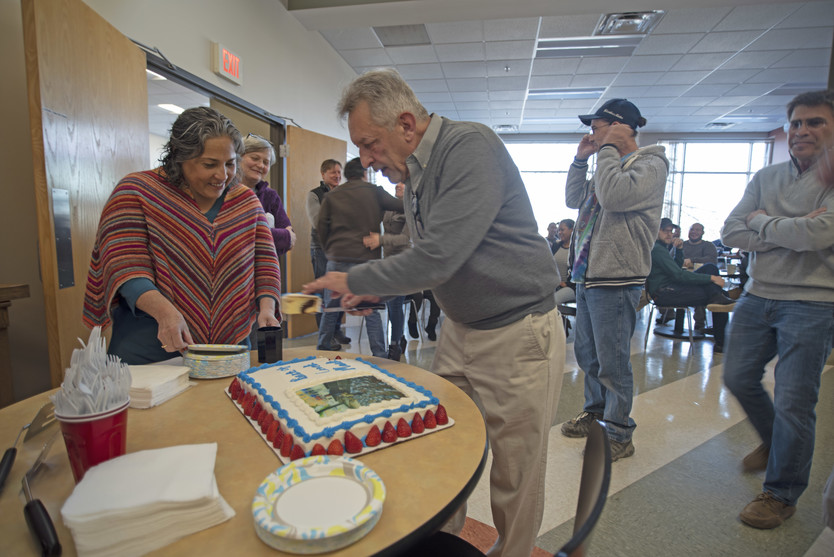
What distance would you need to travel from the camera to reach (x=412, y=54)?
563cm

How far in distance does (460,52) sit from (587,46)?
1520 millimetres

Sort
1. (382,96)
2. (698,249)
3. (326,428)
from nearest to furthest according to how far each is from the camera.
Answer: (326,428), (382,96), (698,249)

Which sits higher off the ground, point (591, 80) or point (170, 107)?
point (591, 80)

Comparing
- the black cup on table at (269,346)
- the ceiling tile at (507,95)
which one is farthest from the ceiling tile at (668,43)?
the black cup on table at (269,346)

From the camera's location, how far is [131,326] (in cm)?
123

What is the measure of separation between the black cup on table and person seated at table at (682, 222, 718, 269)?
651 cm

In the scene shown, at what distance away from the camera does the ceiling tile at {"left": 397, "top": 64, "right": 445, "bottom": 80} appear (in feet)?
19.7

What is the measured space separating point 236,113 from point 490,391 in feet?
12.1

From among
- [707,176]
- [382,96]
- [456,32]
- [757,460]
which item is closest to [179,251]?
[382,96]

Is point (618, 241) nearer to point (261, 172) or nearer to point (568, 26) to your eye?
point (261, 172)

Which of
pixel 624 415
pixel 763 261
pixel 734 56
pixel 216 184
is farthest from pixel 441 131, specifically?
pixel 734 56

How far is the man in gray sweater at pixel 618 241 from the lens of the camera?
1.89 metres

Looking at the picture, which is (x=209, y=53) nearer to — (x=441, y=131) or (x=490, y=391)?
(x=441, y=131)

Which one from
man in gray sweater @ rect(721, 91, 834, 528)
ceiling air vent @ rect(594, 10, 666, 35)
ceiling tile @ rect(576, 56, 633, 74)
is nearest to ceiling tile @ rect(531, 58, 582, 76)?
ceiling tile @ rect(576, 56, 633, 74)
